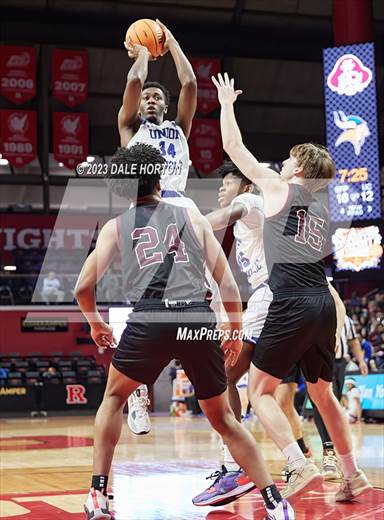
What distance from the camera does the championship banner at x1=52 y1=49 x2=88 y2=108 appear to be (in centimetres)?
2388

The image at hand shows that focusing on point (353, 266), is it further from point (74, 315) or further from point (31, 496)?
point (31, 496)

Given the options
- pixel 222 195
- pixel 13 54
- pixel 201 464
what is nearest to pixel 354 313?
pixel 13 54

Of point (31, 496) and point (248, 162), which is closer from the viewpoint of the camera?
point (248, 162)

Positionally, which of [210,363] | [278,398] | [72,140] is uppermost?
[72,140]

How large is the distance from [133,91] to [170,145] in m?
0.51

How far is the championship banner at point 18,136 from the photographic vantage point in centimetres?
2331

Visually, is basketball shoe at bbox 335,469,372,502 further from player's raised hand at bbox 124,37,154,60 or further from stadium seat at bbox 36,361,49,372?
stadium seat at bbox 36,361,49,372

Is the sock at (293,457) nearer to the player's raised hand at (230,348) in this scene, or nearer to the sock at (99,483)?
the player's raised hand at (230,348)

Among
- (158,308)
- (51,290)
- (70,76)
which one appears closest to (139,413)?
(158,308)

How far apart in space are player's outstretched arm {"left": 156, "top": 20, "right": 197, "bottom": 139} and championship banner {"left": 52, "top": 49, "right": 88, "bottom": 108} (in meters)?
18.3

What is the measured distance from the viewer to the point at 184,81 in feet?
19.7

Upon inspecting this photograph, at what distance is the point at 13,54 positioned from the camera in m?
23.4

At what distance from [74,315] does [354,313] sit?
7164mm

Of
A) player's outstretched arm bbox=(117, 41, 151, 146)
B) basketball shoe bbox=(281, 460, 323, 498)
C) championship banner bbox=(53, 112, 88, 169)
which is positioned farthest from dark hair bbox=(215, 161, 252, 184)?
championship banner bbox=(53, 112, 88, 169)
